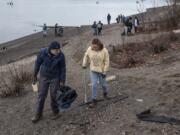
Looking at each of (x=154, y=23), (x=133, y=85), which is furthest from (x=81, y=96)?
(x=154, y=23)

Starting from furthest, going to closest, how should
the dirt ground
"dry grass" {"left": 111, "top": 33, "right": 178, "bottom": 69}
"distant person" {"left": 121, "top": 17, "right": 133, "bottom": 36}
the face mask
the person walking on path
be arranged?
"distant person" {"left": 121, "top": 17, "right": 133, "bottom": 36}, "dry grass" {"left": 111, "top": 33, "right": 178, "bottom": 69}, the person walking on path, the face mask, the dirt ground

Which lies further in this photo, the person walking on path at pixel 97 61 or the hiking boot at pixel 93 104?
the hiking boot at pixel 93 104

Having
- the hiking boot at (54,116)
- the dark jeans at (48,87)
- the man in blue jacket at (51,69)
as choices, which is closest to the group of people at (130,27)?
the hiking boot at (54,116)

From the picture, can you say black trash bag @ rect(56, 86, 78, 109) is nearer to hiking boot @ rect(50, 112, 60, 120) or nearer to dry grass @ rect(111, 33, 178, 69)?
hiking boot @ rect(50, 112, 60, 120)

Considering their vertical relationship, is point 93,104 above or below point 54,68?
below

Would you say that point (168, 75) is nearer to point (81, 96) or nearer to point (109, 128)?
point (81, 96)

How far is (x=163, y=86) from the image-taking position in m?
14.1

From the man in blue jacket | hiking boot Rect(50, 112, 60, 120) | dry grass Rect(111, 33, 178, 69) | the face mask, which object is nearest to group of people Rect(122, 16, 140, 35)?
dry grass Rect(111, 33, 178, 69)

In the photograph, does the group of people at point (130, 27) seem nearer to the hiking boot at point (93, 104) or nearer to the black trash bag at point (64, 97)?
the hiking boot at point (93, 104)

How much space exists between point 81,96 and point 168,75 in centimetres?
279

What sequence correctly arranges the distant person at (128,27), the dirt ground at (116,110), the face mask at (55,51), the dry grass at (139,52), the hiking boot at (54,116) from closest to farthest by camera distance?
the dirt ground at (116,110) < the face mask at (55,51) < the hiking boot at (54,116) < the dry grass at (139,52) < the distant person at (128,27)

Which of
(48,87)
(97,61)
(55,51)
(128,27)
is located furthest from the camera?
(128,27)

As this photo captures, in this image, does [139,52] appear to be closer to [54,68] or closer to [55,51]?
[54,68]

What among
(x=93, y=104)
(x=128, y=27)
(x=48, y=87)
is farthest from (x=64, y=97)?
(x=128, y=27)
